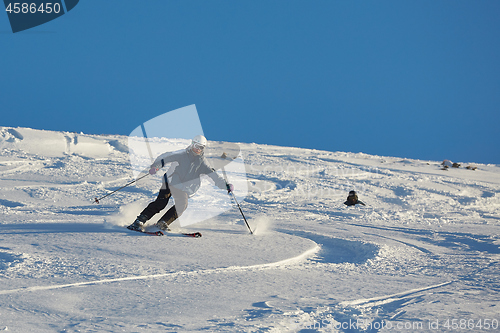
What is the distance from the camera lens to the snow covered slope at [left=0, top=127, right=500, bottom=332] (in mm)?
3287

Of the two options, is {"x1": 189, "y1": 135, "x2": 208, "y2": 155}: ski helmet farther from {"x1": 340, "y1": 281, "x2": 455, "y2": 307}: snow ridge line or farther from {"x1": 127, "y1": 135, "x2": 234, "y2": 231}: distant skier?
{"x1": 340, "y1": 281, "x2": 455, "y2": 307}: snow ridge line

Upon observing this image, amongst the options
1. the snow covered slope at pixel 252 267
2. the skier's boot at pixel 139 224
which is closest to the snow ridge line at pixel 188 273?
the snow covered slope at pixel 252 267

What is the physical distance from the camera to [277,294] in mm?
3943

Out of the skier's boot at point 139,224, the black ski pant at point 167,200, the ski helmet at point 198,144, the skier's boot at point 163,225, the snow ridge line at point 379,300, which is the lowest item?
the snow ridge line at point 379,300

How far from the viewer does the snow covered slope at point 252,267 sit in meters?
3.29

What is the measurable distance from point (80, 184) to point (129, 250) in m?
8.15

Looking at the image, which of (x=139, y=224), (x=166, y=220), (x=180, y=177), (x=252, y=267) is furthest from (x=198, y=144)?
(x=252, y=267)

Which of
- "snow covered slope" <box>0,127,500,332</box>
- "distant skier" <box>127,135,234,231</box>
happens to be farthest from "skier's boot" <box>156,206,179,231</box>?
"snow covered slope" <box>0,127,500,332</box>

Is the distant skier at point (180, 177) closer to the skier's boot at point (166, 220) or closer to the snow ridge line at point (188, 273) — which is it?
the skier's boot at point (166, 220)

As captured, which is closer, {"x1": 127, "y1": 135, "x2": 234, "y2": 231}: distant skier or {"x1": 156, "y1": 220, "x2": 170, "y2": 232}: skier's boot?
{"x1": 156, "y1": 220, "x2": 170, "y2": 232}: skier's boot

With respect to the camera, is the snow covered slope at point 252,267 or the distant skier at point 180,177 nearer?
the snow covered slope at point 252,267

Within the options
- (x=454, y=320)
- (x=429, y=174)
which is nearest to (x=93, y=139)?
(x=429, y=174)

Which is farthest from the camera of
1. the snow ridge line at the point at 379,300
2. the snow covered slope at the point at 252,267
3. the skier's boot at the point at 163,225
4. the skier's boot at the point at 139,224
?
the skier's boot at the point at 163,225

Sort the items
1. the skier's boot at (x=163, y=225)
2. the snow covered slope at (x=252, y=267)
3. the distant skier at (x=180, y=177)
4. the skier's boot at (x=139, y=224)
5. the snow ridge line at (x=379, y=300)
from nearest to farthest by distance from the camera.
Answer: the snow covered slope at (x=252, y=267) → the snow ridge line at (x=379, y=300) → the skier's boot at (x=139, y=224) → the skier's boot at (x=163, y=225) → the distant skier at (x=180, y=177)
